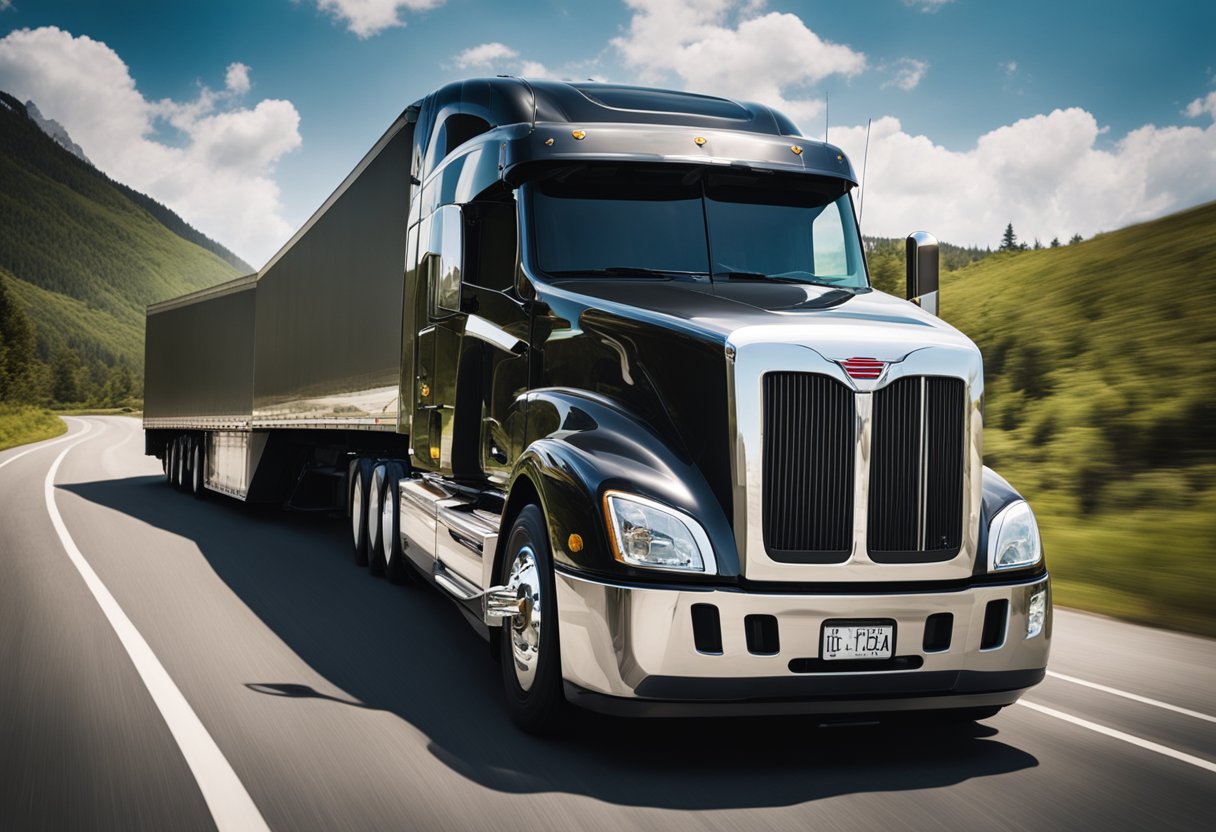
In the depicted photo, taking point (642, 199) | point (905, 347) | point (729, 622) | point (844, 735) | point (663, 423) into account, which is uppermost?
point (642, 199)

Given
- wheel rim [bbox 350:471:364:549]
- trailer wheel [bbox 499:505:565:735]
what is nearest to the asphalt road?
trailer wheel [bbox 499:505:565:735]

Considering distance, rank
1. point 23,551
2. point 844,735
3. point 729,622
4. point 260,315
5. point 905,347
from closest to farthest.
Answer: point 729,622
point 905,347
point 844,735
point 23,551
point 260,315

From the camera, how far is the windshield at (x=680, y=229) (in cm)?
652

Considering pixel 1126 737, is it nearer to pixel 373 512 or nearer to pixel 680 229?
pixel 680 229

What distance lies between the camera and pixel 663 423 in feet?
17.6

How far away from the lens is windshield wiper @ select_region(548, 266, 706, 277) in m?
6.43

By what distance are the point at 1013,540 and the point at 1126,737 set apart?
42.7 inches

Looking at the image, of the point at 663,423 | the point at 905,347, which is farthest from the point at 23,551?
the point at 905,347

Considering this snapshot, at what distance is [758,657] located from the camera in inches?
188

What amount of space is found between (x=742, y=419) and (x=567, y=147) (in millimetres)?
2318

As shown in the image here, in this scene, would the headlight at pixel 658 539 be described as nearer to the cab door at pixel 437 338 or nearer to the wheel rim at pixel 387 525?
the cab door at pixel 437 338

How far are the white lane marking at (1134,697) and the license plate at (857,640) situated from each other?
2.03m

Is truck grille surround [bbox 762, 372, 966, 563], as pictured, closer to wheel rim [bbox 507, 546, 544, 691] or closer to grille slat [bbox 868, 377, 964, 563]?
grille slat [bbox 868, 377, 964, 563]

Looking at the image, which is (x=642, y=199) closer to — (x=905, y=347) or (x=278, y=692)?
(x=905, y=347)
